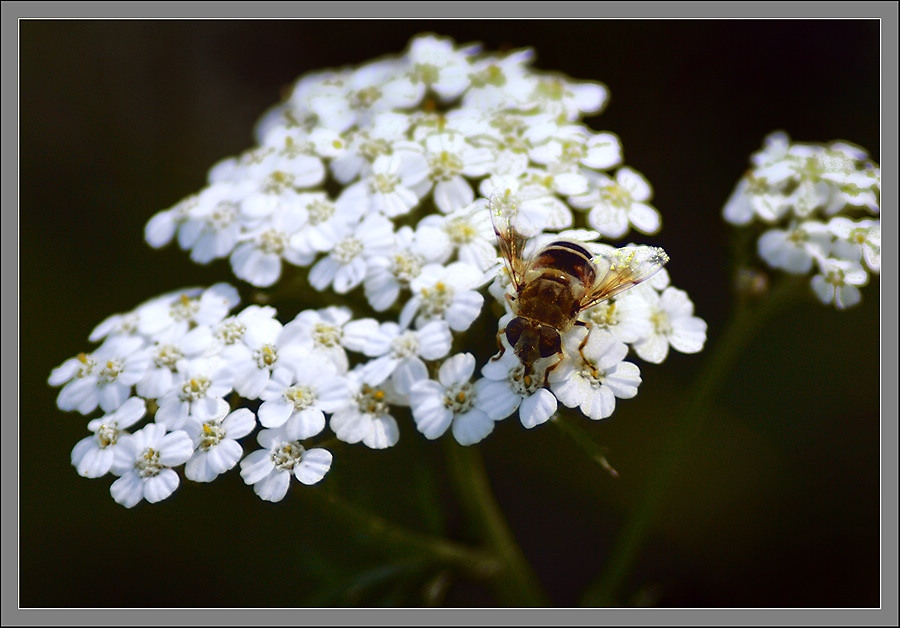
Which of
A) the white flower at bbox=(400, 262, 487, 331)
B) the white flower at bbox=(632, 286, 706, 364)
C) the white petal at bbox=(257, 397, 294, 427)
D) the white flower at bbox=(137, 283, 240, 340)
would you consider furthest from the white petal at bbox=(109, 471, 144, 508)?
the white flower at bbox=(632, 286, 706, 364)

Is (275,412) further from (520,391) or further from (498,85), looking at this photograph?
(498,85)

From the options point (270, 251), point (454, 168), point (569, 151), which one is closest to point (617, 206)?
point (569, 151)

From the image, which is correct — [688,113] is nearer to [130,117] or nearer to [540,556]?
[540,556]

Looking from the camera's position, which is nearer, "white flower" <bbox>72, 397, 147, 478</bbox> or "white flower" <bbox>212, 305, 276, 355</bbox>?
"white flower" <bbox>72, 397, 147, 478</bbox>

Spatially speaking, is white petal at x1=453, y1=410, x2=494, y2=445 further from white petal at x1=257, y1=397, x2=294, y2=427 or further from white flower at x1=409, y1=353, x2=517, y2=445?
white petal at x1=257, y1=397, x2=294, y2=427

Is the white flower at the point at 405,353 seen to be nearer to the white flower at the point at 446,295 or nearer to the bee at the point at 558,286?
the white flower at the point at 446,295

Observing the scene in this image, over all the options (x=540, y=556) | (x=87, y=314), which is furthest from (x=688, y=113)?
(x=87, y=314)
